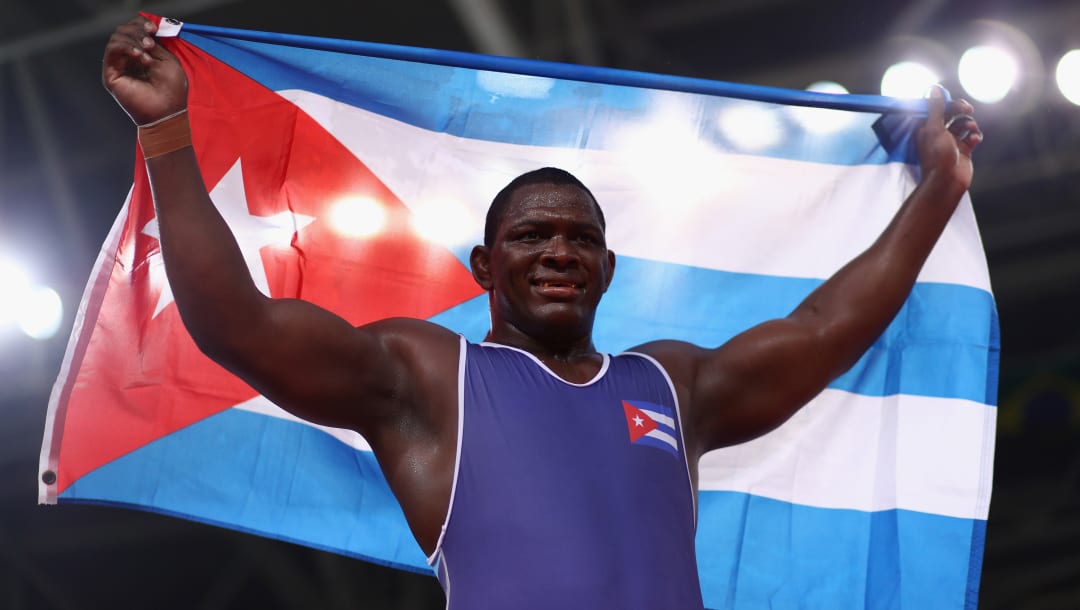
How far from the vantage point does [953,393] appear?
311 centimetres

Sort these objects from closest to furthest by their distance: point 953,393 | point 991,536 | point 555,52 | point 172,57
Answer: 1. point 172,57
2. point 953,393
3. point 555,52
4. point 991,536

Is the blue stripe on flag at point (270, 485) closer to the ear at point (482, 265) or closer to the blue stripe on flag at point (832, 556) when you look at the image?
the ear at point (482, 265)

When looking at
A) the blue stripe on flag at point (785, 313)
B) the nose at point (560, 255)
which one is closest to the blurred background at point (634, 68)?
the blue stripe on flag at point (785, 313)

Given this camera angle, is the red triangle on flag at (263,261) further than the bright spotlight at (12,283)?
No

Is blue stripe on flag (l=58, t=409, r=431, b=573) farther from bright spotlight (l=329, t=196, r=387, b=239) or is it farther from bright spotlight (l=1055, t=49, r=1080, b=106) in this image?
bright spotlight (l=1055, t=49, r=1080, b=106)

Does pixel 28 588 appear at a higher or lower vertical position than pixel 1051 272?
lower

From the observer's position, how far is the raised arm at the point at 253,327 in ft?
6.75

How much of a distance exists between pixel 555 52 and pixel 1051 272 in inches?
144

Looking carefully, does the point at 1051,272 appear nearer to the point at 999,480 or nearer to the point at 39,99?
the point at 999,480

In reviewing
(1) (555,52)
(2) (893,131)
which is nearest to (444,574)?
(2) (893,131)

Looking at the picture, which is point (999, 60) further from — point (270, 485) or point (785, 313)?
point (270, 485)

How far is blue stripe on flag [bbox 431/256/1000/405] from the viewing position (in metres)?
3.14

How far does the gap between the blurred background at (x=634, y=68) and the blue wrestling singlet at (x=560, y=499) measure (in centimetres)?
340

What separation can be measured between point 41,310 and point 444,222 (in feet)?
13.4
